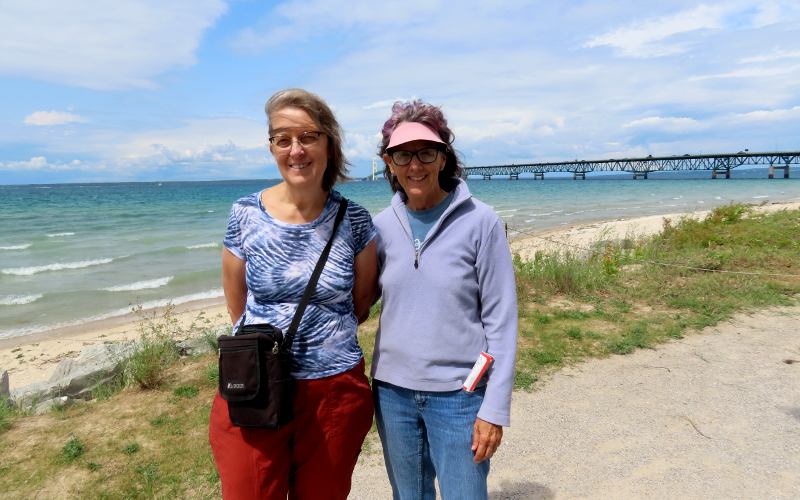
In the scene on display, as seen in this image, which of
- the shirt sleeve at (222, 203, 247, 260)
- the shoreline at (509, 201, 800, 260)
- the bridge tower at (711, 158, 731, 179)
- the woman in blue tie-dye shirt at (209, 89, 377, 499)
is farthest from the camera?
the bridge tower at (711, 158, 731, 179)

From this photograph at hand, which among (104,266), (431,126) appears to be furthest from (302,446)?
(104,266)

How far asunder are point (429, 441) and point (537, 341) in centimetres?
398

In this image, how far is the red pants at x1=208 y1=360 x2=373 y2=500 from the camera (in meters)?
1.79

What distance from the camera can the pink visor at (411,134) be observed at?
1.85 metres

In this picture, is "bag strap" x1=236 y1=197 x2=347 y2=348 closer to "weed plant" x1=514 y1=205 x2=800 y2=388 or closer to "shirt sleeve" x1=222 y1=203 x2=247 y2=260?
"shirt sleeve" x1=222 y1=203 x2=247 y2=260

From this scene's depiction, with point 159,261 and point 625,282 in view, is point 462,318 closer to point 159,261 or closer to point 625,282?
point 625,282

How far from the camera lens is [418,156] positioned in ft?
6.25

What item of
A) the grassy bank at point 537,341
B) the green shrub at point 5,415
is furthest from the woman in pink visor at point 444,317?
the green shrub at point 5,415

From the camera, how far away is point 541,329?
6020 mm

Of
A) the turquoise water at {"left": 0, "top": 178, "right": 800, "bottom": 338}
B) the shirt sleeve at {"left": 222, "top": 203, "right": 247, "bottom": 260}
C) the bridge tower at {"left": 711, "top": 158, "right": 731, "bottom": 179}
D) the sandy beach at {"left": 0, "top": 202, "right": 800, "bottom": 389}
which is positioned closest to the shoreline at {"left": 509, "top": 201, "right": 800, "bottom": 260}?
the turquoise water at {"left": 0, "top": 178, "right": 800, "bottom": 338}

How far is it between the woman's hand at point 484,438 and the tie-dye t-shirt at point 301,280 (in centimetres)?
51

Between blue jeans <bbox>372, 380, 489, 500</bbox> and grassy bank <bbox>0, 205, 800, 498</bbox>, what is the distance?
1.80 metres

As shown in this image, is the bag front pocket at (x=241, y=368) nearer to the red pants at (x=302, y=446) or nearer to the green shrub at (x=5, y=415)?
the red pants at (x=302, y=446)

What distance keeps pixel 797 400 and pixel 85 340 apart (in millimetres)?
9859
